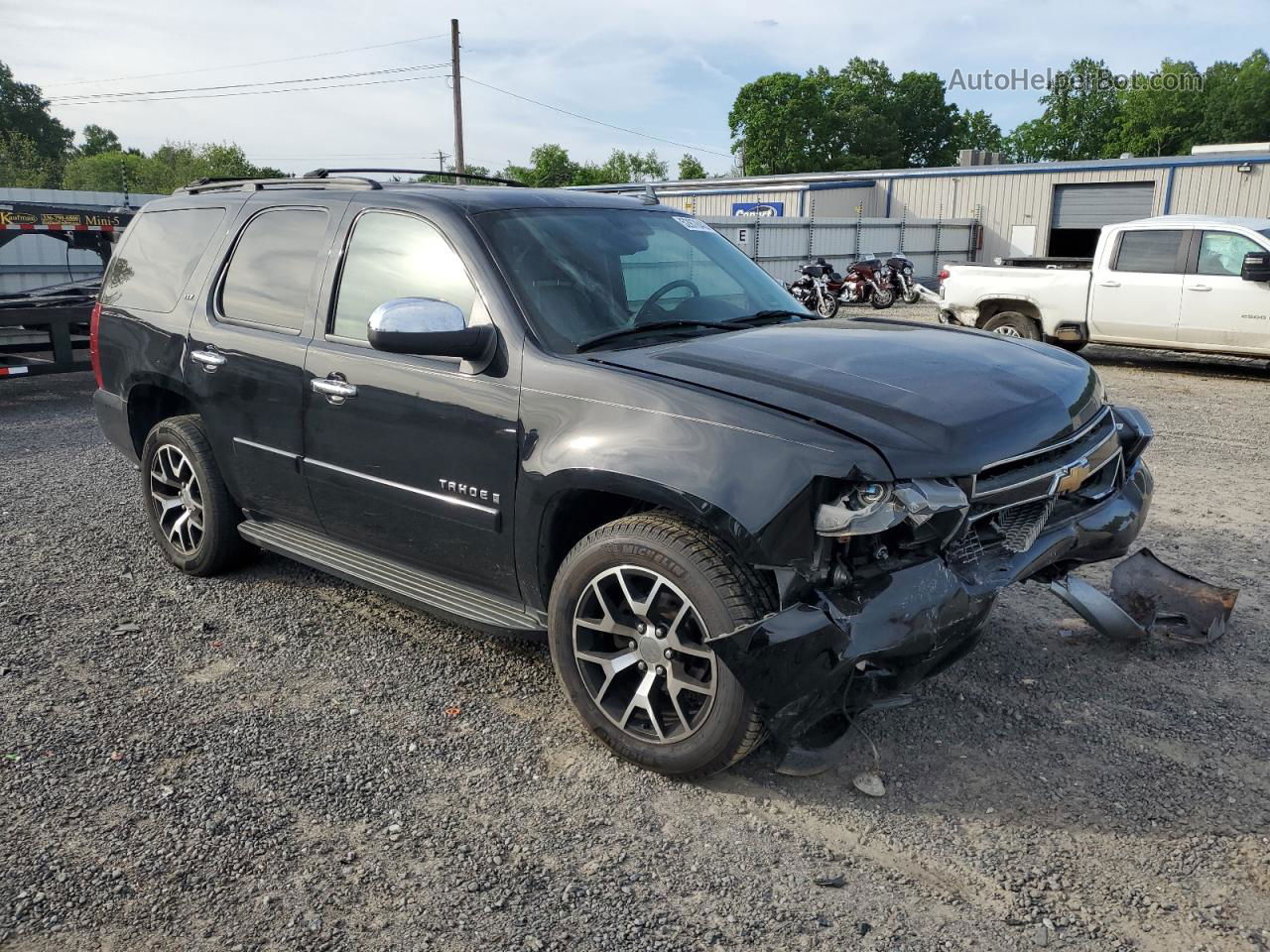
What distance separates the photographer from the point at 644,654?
3217mm

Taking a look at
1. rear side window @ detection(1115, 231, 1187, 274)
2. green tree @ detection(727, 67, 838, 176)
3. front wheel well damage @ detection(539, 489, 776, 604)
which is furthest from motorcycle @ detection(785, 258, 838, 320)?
green tree @ detection(727, 67, 838, 176)

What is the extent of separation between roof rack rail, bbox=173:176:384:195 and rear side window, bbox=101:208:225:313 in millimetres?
161

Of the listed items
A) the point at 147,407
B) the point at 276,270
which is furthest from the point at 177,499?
the point at 276,270

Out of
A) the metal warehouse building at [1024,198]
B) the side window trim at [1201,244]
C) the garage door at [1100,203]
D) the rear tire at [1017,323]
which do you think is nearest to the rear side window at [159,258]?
the rear tire at [1017,323]

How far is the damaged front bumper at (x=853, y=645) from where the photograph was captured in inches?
110

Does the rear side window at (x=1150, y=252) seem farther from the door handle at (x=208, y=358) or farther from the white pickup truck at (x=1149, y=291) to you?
the door handle at (x=208, y=358)

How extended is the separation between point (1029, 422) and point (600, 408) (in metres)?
1.39

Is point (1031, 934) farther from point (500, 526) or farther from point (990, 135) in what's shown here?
point (990, 135)

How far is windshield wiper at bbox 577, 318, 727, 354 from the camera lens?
11.8ft

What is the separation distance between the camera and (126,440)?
5445 millimetres

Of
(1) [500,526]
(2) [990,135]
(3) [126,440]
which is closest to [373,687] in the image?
(1) [500,526]

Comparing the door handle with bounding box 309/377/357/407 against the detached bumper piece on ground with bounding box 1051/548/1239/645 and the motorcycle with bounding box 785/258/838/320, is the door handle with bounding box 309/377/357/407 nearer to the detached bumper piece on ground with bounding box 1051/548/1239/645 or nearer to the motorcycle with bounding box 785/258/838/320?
the detached bumper piece on ground with bounding box 1051/548/1239/645

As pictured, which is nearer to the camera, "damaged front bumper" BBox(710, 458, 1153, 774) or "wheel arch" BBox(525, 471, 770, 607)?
"damaged front bumper" BBox(710, 458, 1153, 774)

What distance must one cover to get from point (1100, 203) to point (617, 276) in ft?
115
